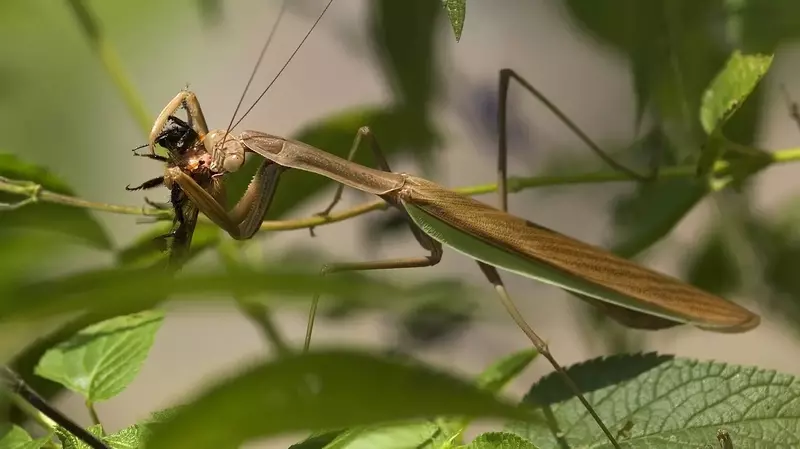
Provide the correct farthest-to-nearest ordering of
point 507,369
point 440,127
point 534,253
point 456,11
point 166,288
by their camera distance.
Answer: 1. point 440,127
2. point 534,253
3. point 507,369
4. point 456,11
5. point 166,288

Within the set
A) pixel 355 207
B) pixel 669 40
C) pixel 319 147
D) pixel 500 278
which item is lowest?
pixel 500 278

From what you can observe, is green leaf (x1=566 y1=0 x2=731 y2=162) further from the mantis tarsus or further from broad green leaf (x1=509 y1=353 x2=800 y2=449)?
broad green leaf (x1=509 y1=353 x2=800 y2=449)

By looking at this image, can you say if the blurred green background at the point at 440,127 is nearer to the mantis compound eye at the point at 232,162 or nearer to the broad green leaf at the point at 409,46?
the broad green leaf at the point at 409,46

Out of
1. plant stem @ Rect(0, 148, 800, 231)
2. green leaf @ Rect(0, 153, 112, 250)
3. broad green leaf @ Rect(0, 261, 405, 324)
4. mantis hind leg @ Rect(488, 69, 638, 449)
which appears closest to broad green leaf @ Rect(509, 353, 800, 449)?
mantis hind leg @ Rect(488, 69, 638, 449)

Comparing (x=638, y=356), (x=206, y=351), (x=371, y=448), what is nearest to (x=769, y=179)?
(x=638, y=356)

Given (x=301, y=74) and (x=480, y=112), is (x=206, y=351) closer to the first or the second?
(x=301, y=74)

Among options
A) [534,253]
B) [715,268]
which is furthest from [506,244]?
[715,268]

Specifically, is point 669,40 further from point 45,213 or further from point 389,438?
point 45,213
